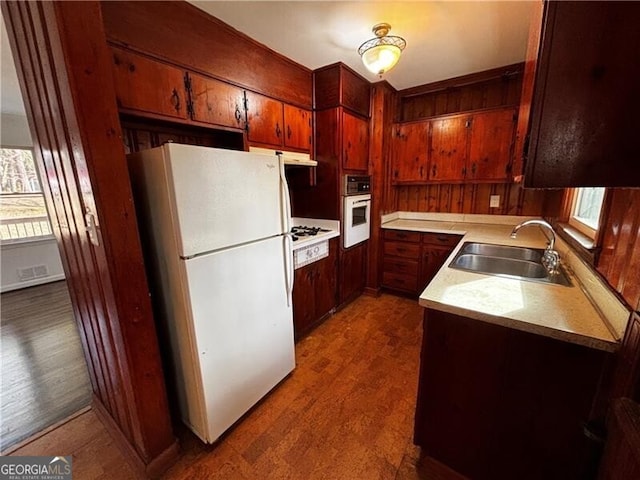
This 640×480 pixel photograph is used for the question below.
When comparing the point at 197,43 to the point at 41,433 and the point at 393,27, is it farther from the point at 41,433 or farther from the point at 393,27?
the point at 41,433

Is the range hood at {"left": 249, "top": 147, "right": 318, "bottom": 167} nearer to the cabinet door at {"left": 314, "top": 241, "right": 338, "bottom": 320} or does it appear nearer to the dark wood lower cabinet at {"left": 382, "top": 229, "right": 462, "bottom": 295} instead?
the cabinet door at {"left": 314, "top": 241, "right": 338, "bottom": 320}

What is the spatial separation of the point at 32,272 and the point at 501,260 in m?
5.52

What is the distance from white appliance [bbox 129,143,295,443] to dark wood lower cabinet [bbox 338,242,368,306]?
44.7 inches

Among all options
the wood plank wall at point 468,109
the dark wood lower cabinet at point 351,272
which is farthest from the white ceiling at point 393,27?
the dark wood lower cabinet at point 351,272

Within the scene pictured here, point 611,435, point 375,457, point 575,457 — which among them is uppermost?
point 611,435

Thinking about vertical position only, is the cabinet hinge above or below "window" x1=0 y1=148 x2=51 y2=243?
above

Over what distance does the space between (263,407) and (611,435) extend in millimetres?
1529

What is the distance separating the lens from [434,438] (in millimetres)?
1182

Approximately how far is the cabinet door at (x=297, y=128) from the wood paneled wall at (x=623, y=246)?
1.93 metres

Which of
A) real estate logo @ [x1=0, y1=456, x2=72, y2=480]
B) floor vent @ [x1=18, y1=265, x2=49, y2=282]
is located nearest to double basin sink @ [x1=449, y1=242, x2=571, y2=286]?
real estate logo @ [x1=0, y1=456, x2=72, y2=480]

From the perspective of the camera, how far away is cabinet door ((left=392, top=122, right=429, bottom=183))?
2910 millimetres

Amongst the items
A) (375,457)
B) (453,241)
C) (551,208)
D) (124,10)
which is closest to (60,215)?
(124,10)

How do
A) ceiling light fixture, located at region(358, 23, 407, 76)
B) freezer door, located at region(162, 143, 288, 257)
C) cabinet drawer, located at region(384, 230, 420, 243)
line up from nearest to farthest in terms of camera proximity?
freezer door, located at region(162, 143, 288, 257) < ceiling light fixture, located at region(358, 23, 407, 76) < cabinet drawer, located at region(384, 230, 420, 243)

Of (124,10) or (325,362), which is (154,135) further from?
(325,362)
